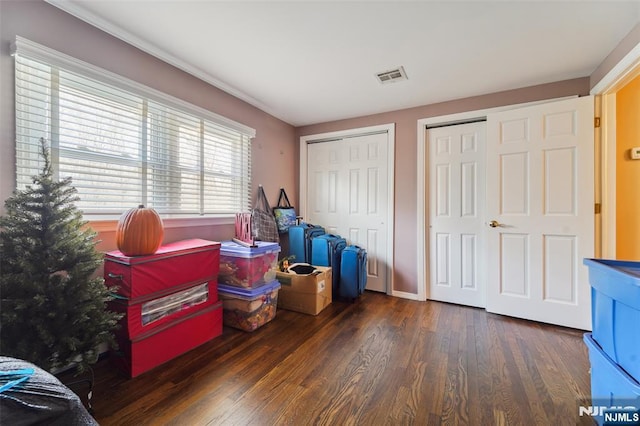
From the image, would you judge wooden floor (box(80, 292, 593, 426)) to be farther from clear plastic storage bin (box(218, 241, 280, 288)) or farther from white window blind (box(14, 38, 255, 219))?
white window blind (box(14, 38, 255, 219))

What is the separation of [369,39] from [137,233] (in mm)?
2098

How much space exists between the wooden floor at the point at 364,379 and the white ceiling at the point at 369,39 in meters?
2.32

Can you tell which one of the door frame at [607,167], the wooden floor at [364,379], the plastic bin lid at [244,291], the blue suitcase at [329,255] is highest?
the door frame at [607,167]

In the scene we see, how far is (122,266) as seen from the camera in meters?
1.56

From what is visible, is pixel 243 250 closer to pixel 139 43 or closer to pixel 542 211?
pixel 139 43

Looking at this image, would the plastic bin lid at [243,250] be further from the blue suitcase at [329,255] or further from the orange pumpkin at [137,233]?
the blue suitcase at [329,255]

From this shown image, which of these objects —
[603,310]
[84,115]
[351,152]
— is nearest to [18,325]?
[84,115]

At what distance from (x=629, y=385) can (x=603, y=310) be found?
1.07ft

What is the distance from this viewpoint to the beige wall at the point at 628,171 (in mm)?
2191

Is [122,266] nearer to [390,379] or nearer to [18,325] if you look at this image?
[18,325]

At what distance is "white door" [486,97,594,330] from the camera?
7.32ft

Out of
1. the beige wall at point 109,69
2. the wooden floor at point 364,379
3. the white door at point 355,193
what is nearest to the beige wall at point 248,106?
the beige wall at point 109,69

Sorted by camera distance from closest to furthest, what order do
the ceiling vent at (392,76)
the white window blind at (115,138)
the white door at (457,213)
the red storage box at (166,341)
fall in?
1. the white window blind at (115,138)
2. the red storage box at (166,341)
3. the ceiling vent at (392,76)
4. the white door at (457,213)

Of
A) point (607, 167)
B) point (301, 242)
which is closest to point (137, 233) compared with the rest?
Result: point (301, 242)
